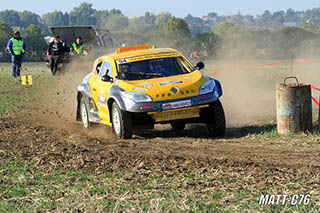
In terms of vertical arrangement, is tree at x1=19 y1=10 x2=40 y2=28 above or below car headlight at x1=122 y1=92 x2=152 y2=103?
above

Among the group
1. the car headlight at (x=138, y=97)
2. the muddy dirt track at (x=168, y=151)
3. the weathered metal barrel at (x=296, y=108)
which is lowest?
the muddy dirt track at (x=168, y=151)

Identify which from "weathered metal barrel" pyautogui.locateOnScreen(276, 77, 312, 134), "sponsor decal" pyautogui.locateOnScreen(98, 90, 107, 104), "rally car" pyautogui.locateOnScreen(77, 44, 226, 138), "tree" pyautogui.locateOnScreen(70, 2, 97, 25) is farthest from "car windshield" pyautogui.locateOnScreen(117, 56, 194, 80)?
"tree" pyautogui.locateOnScreen(70, 2, 97, 25)

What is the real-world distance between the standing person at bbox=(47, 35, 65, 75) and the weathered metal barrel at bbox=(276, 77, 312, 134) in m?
14.6

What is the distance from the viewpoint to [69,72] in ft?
77.0

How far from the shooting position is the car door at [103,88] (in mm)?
11148

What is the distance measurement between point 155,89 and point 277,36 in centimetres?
4085

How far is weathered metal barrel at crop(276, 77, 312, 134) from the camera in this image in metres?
10.2

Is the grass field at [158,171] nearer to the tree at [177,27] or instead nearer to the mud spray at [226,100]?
the mud spray at [226,100]

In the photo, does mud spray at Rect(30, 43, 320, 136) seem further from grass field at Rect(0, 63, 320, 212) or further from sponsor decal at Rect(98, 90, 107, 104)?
grass field at Rect(0, 63, 320, 212)

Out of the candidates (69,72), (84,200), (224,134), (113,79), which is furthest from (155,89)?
(69,72)

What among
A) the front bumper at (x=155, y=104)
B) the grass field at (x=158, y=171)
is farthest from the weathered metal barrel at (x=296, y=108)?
the front bumper at (x=155, y=104)

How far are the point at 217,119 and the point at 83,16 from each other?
154907 mm

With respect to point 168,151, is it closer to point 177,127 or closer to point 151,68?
point 151,68

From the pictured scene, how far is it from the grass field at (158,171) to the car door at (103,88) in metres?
0.50
